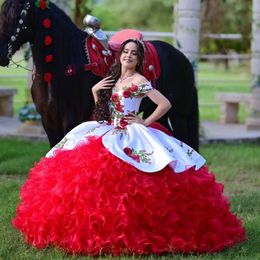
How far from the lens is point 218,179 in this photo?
759 centimetres

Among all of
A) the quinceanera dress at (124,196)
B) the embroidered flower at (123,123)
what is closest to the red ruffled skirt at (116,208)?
the quinceanera dress at (124,196)

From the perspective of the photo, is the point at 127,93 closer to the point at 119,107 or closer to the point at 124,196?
the point at 119,107

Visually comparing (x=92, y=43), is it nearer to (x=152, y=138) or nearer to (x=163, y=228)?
(x=152, y=138)

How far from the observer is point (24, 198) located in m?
4.67

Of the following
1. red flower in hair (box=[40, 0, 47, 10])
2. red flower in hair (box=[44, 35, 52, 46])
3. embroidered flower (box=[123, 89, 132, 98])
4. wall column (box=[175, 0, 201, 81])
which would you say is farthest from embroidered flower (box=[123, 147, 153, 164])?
wall column (box=[175, 0, 201, 81])

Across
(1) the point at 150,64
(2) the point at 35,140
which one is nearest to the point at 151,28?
(2) the point at 35,140

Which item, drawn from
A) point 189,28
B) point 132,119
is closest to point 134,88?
point 132,119

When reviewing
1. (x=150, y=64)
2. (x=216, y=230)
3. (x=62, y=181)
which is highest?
(x=150, y=64)

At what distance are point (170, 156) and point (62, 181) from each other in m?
0.66

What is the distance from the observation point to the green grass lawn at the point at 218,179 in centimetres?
453

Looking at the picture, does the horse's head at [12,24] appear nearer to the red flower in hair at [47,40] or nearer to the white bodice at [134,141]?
the red flower in hair at [47,40]

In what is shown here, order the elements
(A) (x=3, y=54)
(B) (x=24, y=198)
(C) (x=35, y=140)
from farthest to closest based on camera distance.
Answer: (C) (x=35, y=140) → (A) (x=3, y=54) → (B) (x=24, y=198)

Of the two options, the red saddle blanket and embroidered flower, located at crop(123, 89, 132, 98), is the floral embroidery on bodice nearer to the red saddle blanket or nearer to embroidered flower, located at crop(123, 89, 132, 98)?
embroidered flower, located at crop(123, 89, 132, 98)

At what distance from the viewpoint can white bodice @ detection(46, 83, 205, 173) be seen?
4.37 metres
